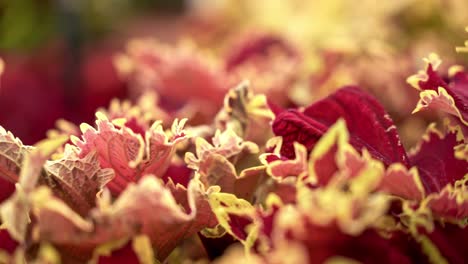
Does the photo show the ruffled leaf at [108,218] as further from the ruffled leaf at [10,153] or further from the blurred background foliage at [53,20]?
the blurred background foliage at [53,20]

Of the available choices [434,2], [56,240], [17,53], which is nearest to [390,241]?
[56,240]

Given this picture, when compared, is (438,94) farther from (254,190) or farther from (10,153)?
(10,153)

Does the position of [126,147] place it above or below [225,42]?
below

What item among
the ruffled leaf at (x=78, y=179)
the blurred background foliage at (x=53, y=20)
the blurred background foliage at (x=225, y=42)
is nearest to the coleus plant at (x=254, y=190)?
the ruffled leaf at (x=78, y=179)

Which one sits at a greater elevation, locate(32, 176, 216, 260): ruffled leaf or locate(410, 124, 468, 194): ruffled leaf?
locate(32, 176, 216, 260): ruffled leaf

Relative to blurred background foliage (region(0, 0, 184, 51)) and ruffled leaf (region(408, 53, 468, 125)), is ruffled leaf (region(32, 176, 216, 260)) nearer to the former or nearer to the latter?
ruffled leaf (region(408, 53, 468, 125))

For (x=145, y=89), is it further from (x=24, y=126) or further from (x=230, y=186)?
(x=230, y=186)

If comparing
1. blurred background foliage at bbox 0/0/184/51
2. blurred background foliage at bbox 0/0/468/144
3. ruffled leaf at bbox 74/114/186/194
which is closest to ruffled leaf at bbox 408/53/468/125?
ruffled leaf at bbox 74/114/186/194

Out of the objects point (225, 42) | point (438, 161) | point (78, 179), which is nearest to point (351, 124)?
point (438, 161)

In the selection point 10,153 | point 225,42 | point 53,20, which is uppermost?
point 53,20
